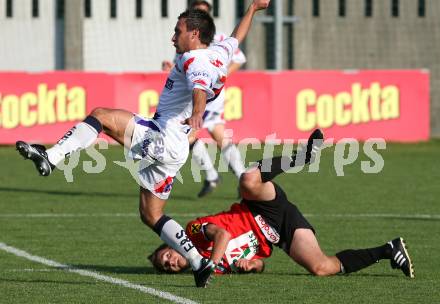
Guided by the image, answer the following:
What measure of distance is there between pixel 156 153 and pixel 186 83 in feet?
1.86

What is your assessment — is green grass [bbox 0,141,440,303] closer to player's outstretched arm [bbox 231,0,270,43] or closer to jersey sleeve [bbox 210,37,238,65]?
jersey sleeve [bbox 210,37,238,65]

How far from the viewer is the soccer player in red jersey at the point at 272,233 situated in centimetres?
959

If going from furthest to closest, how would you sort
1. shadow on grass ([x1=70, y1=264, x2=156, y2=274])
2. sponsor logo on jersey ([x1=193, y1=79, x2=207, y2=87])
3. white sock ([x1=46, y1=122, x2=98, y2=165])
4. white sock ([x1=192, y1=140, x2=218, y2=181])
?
white sock ([x1=192, y1=140, x2=218, y2=181]) → shadow on grass ([x1=70, y1=264, x2=156, y2=274]) → sponsor logo on jersey ([x1=193, y1=79, x2=207, y2=87]) → white sock ([x1=46, y1=122, x2=98, y2=165])

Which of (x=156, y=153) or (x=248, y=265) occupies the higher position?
(x=156, y=153)

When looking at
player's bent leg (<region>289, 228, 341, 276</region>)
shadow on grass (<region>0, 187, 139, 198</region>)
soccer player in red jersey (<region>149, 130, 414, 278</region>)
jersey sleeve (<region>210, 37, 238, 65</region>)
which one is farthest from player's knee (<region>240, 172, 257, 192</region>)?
shadow on grass (<region>0, 187, 139, 198</region>)

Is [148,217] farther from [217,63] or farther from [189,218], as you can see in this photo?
[189,218]

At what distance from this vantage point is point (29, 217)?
14320 millimetres

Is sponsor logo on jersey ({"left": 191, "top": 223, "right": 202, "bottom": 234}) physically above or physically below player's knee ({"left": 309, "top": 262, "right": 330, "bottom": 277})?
above

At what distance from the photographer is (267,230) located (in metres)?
9.73

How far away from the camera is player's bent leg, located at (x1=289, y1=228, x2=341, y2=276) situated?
9656 mm

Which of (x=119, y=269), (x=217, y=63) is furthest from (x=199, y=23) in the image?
(x=119, y=269)

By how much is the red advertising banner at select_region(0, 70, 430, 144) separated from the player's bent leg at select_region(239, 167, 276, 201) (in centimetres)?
1582

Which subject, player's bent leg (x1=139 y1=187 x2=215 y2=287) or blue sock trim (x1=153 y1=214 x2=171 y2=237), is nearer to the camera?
player's bent leg (x1=139 y1=187 x2=215 y2=287)

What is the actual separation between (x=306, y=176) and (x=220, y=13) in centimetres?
1720
